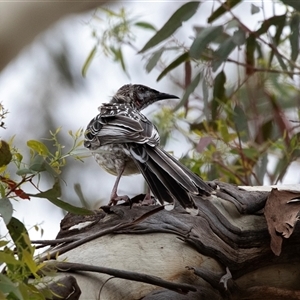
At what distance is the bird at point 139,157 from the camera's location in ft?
7.10

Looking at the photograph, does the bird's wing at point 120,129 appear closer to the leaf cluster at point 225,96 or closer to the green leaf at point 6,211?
the leaf cluster at point 225,96

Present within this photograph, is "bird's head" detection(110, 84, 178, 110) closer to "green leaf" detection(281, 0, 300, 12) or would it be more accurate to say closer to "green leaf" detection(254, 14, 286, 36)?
"green leaf" detection(254, 14, 286, 36)

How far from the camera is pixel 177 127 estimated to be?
4.02 metres

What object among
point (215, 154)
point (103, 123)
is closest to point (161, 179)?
point (103, 123)

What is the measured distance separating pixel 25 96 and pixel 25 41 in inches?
99.1

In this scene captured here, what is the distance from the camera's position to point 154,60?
380cm

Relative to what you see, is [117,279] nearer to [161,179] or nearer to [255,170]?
[161,179]

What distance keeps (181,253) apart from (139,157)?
2.52 ft

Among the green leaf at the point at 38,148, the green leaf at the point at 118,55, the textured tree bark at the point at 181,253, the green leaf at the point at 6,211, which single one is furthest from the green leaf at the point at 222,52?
the green leaf at the point at 6,211

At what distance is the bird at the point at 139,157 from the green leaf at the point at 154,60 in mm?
270

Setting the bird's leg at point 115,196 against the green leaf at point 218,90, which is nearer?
the bird's leg at point 115,196

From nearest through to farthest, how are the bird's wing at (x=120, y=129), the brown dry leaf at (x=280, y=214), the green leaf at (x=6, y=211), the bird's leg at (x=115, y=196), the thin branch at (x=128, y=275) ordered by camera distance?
the green leaf at (x=6, y=211) → the thin branch at (x=128, y=275) → the brown dry leaf at (x=280, y=214) → the bird's leg at (x=115, y=196) → the bird's wing at (x=120, y=129)

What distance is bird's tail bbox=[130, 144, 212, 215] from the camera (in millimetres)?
2123

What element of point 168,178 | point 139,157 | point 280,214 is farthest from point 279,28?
point 280,214
